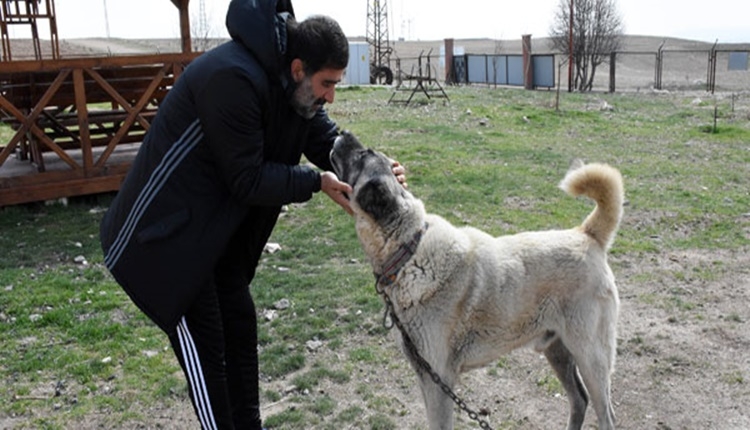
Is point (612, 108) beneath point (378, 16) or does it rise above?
beneath

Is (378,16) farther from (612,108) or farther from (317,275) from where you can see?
(317,275)

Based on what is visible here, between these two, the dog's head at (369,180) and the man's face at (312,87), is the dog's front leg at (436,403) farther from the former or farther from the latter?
the man's face at (312,87)

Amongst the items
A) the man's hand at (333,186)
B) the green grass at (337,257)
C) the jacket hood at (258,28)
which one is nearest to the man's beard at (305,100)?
the jacket hood at (258,28)

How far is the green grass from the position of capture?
4.40 metres

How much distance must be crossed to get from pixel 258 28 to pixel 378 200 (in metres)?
0.94

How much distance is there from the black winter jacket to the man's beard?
1.7 inches

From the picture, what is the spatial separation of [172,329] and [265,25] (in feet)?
4.47

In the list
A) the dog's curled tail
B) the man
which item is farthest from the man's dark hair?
the dog's curled tail

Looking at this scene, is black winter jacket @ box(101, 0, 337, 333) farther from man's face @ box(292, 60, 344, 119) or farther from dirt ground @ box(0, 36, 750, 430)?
dirt ground @ box(0, 36, 750, 430)

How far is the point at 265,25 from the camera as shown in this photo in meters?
2.76

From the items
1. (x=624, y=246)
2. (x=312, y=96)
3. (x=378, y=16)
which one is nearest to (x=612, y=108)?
(x=624, y=246)

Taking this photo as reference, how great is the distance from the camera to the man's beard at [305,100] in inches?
116

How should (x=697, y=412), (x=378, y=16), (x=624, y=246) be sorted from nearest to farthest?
(x=697, y=412) → (x=624, y=246) → (x=378, y=16)

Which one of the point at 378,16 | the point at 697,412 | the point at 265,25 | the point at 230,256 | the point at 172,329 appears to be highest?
the point at 378,16
